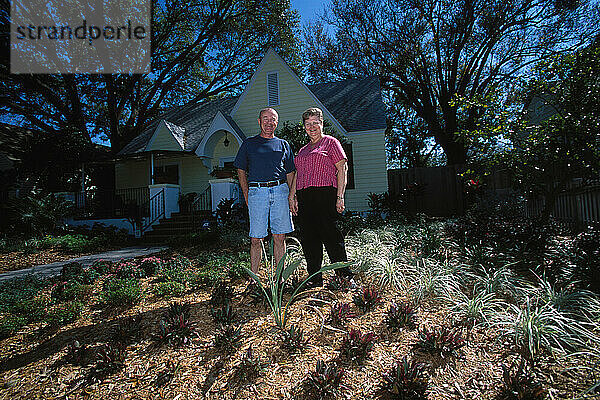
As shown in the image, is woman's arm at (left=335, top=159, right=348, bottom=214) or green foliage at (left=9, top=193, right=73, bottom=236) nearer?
woman's arm at (left=335, top=159, right=348, bottom=214)

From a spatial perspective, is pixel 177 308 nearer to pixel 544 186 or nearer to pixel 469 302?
pixel 469 302

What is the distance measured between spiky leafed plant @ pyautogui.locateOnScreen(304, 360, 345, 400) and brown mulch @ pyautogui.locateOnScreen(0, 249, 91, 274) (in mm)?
7354

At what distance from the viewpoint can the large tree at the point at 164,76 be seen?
18.1 metres

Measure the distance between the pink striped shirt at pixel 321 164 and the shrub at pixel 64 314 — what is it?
2419mm

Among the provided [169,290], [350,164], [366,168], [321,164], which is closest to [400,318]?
[321,164]

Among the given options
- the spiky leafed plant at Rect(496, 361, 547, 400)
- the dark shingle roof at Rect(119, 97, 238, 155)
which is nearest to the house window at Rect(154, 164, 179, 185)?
the dark shingle roof at Rect(119, 97, 238, 155)

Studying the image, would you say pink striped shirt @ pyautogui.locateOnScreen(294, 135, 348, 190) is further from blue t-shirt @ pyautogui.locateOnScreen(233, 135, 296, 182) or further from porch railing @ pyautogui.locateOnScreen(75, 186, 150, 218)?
porch railing @ pyautogui.locateOnScreen(75, 186, 150, 218)

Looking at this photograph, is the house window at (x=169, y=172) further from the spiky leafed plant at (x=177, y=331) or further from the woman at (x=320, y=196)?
the spiky leafed plant at (x=177, y=331)

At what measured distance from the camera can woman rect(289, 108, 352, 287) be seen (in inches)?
123

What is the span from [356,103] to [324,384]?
489 inches

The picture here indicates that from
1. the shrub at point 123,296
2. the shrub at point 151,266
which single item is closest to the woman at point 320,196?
the shrub at point 123,296

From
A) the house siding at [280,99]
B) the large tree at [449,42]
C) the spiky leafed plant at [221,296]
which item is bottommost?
the spiky leafed plant at [221,296]

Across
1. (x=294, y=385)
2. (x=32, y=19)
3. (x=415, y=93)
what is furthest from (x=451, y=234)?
(x=32, y=19)

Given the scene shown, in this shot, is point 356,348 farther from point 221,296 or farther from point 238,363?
point 221,296
